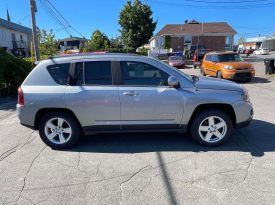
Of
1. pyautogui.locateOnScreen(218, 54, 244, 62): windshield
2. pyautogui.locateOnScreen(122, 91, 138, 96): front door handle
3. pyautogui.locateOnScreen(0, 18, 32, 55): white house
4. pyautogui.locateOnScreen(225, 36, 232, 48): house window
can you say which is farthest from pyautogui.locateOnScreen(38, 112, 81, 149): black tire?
pyautogui.locateOnScreen(225, 36, 232, 48): house window

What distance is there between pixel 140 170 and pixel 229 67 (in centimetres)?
1117

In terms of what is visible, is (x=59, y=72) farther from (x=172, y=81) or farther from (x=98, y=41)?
(x=98, y=41)

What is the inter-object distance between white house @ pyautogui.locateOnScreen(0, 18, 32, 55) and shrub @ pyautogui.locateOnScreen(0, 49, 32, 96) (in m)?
30.0

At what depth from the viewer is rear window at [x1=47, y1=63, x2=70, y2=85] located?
4.95 m

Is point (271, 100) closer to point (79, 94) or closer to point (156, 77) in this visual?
point (156, 77)

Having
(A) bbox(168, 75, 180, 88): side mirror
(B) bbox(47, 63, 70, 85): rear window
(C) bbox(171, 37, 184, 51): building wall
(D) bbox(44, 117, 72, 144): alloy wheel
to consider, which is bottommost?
(D) bbox(44, 117, 72, 144): alloy wheel

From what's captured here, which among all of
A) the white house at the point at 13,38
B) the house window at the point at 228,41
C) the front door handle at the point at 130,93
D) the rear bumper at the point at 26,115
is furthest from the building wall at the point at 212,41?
the rear bumper at the point at 26,115

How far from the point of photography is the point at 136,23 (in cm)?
3547

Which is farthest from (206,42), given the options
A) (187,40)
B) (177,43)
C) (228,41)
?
(177,43)

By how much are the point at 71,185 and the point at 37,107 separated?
5.75 ft

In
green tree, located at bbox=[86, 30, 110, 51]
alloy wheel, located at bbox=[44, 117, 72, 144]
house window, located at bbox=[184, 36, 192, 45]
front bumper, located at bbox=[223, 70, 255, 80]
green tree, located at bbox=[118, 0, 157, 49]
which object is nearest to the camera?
alloy wheel, located at bbox=[44, 117, 72, 144]

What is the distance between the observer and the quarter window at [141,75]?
16.0ft

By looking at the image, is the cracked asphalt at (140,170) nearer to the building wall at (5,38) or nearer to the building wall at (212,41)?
the building wall at (5,38)

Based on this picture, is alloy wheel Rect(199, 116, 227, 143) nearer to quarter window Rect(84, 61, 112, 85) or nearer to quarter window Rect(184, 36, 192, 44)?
quarter window Rect(84, 61, 112, 85)
